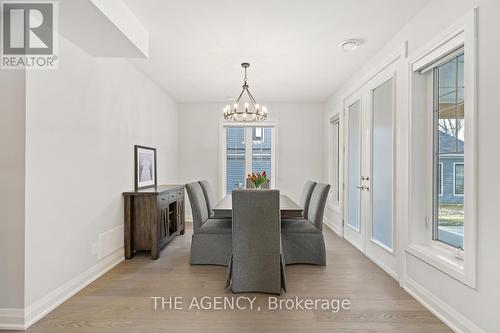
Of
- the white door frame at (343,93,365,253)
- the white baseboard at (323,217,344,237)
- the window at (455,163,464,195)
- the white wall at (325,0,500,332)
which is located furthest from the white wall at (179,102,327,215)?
the white wall at (325,0,500,332)

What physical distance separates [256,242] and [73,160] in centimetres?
185

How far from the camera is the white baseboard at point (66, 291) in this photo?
2104 mm

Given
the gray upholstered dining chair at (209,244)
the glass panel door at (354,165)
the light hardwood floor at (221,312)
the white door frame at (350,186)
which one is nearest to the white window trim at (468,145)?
the light hardwood floor at (221,312)

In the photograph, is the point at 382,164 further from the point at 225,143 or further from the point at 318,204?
the point at 225,143

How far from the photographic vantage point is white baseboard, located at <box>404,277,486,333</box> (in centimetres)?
190

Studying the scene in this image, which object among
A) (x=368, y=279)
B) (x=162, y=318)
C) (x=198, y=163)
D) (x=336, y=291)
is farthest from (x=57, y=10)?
(x=198, y=163)

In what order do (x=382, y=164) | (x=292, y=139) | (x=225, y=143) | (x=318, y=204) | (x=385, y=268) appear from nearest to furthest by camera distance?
1. (x=385, y=268)
2. (x=382, y=164)
3. (x=318, y=204)
4. (x=292, y=139)
5. (x=225, y=143)

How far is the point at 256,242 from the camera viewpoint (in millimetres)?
2520

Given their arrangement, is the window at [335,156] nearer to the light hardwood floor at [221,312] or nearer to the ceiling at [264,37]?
the ceiling at [264,37]

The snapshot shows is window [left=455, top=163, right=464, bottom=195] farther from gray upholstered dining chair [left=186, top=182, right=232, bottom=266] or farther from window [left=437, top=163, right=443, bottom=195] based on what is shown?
gray upholstered dining chair [left=186, top=182, right=232, bottom=266]

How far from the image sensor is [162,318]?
216 centimetres

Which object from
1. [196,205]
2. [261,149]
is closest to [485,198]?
[196,205]

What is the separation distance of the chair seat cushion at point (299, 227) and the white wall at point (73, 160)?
208 centimetres

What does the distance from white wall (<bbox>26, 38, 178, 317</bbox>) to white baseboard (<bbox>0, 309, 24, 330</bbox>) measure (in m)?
0.08
